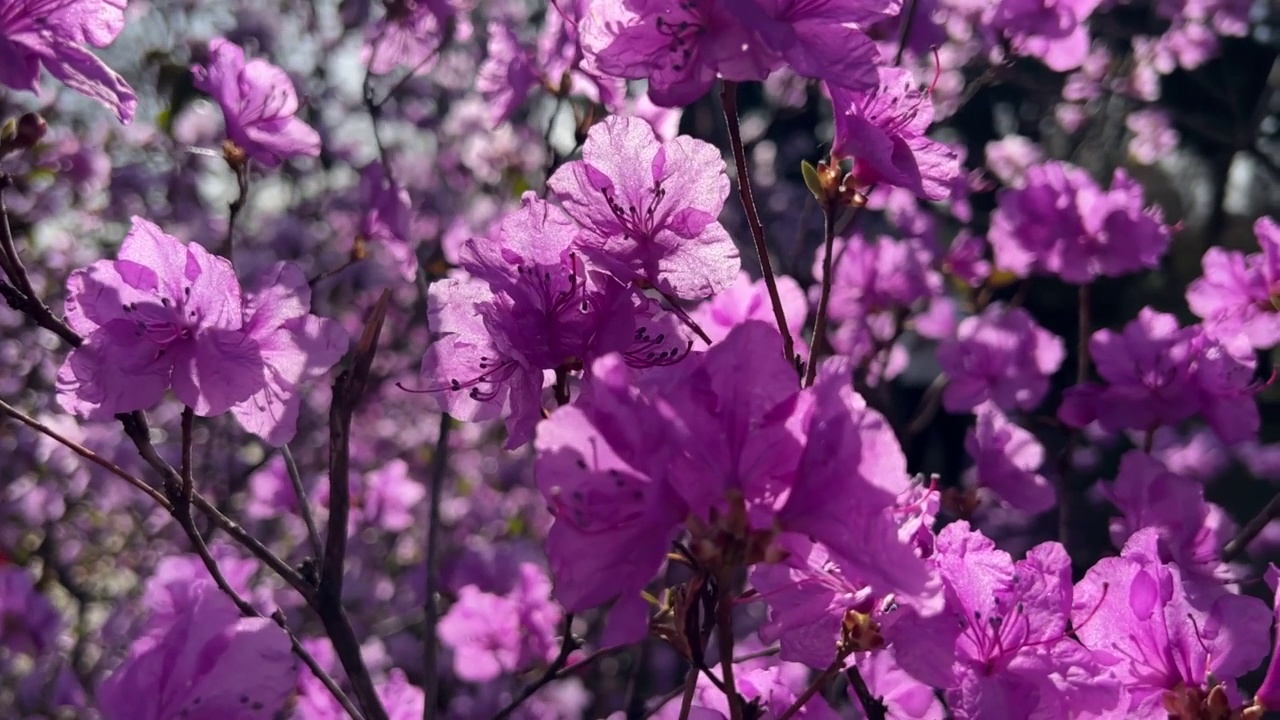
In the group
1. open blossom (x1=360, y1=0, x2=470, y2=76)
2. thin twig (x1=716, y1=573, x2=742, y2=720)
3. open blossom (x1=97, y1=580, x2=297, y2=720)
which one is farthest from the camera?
open blossom (x1=360, y1=0, x2=470, y2=76)

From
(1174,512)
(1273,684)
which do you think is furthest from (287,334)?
(1174,512)

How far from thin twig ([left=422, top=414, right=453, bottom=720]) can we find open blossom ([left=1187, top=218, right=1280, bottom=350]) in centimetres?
153

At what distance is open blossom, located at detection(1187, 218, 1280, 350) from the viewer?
198cm

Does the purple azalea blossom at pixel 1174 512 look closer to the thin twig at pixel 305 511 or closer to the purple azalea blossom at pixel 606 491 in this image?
the purple azalea blossom at pixel 606 491

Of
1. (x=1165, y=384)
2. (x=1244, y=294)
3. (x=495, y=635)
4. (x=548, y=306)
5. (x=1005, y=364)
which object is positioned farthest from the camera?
(x=495, y=635)

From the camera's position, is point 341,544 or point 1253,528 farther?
point 1253,528

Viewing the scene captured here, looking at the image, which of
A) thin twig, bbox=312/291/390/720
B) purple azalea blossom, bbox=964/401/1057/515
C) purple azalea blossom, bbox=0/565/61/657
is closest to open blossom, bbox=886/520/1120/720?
thin twig, bbox=312/291/390/720

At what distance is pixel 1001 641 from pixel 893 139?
57 centimetres

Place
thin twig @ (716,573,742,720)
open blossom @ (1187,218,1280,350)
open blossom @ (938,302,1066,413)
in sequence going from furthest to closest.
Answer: open blossom @ (938,302,1066,413) → open blossom @ (1187,218,1280,350) → thin twig @ (716,573,742,720)

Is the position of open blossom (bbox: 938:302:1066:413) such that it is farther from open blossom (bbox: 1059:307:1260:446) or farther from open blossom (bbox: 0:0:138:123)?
open blossom (bbox: 0:0:138:123)

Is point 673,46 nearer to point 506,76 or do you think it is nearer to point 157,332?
point 157,332

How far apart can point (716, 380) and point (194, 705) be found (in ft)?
2.17

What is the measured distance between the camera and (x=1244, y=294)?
6.84ft

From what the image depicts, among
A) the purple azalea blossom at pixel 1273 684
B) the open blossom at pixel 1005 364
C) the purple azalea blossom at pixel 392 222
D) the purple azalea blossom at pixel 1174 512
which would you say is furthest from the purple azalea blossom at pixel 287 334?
the open blossom at pixel 1005 364
